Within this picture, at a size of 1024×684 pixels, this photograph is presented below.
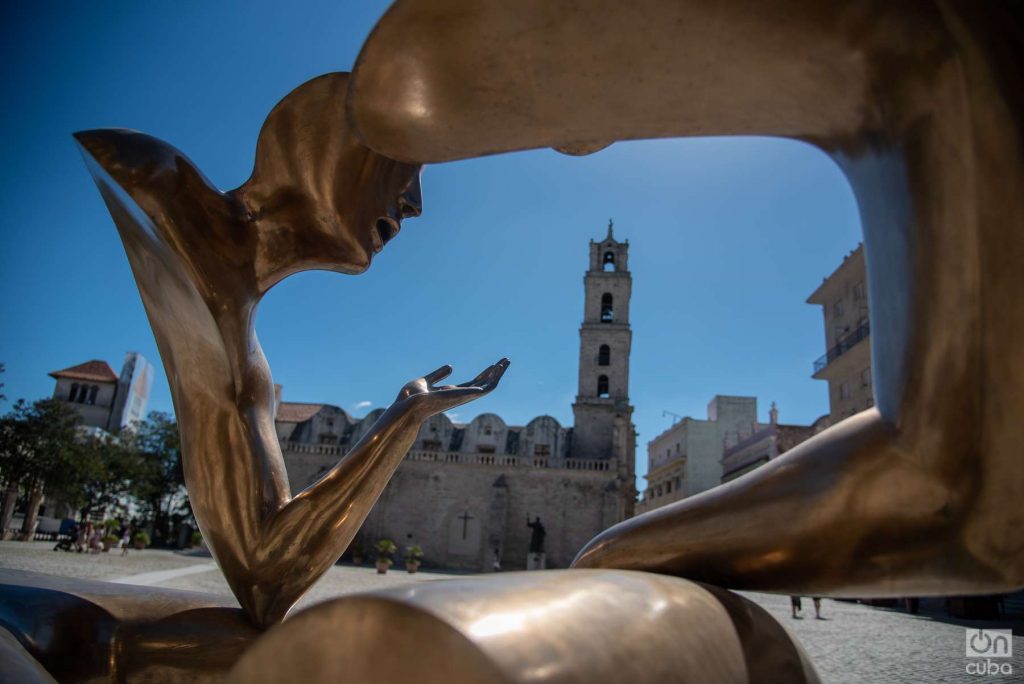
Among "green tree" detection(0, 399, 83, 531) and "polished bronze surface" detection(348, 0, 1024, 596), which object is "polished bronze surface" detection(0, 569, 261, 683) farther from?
"green tree" detection(0, 399, 83, 531)

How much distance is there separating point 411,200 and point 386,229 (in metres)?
0.09

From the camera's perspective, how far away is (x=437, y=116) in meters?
0.92

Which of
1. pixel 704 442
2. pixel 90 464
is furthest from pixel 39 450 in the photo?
pixel 704 442

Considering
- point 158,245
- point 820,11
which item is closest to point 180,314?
point 158,245

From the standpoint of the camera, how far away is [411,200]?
1429 millimetres

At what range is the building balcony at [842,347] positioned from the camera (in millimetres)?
17156

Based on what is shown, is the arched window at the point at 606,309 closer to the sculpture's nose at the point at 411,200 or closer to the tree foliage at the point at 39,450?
the tree foliage at the point at 39,450

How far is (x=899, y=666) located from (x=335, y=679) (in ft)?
24.6

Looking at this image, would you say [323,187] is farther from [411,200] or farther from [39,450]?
[39,450]

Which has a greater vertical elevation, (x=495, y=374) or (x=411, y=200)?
(x=411, y=200)

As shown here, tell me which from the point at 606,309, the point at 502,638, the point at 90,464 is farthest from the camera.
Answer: the point at 606,309

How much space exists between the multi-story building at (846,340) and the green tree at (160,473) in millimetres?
24230

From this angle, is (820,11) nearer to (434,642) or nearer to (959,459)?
(959,459)

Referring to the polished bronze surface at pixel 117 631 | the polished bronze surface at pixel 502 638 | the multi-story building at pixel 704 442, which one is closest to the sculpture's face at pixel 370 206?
the polished bronze surface at pixel 117 631
